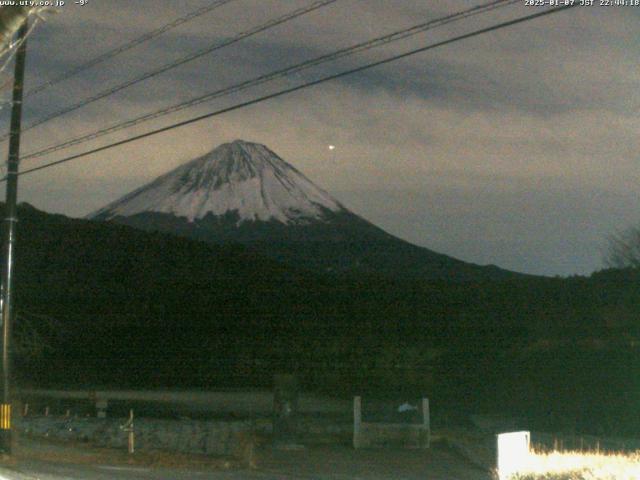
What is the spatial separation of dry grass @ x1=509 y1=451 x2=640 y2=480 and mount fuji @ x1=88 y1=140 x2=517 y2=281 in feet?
413

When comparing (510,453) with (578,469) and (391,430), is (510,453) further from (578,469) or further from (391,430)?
(391,430)

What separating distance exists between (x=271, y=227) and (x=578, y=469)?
583 feet

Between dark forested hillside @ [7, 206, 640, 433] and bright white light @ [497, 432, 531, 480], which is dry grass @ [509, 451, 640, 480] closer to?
bright white light @ [497, 432, 531, 480]

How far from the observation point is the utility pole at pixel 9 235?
1788 cm

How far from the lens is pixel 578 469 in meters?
12.9

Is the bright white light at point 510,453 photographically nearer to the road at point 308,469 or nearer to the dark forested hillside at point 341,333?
the road at point 308,469

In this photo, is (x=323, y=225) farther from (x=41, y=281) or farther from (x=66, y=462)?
(x=66, y=462)

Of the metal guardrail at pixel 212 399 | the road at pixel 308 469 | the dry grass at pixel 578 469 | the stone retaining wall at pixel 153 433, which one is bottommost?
the metal guardrail at pixel 212 399

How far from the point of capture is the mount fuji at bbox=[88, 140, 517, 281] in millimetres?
154625

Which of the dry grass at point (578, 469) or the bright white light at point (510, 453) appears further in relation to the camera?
the bright white light at point (510, 453)

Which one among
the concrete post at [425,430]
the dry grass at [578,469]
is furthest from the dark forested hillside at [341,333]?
the dry grass at [578,469]

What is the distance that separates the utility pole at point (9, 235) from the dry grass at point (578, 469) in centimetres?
1035

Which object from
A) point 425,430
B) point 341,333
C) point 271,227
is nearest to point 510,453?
point 425,430

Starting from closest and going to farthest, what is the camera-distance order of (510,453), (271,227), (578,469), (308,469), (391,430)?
(510,453)
(578,469)
(308,469)
(391,430)
(271,227)
